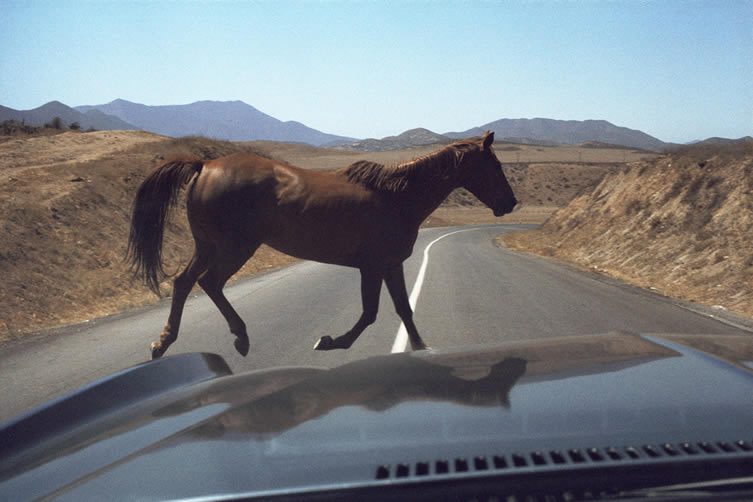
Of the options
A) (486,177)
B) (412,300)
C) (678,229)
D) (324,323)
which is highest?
(486,177)

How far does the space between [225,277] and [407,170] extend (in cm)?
205

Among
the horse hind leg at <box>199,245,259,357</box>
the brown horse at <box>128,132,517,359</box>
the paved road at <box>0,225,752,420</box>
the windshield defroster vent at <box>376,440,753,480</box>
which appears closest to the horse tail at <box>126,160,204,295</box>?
the brown horse at <box>128,132,517,359</box>

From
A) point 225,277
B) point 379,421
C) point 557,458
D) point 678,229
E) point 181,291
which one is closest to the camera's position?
point 557,458

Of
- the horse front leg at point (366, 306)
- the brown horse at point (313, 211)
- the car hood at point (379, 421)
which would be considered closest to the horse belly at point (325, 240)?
the brown horse at point (313, 211)

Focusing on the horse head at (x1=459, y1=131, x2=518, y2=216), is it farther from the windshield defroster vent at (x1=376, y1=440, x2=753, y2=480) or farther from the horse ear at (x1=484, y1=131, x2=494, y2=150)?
the windshield defroster vent at (x1=376, y1=440, x2=753, y2=480)

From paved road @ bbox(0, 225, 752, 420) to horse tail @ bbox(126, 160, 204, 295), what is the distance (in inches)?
45.6

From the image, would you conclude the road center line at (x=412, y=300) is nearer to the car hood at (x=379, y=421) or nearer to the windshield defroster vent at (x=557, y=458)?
the car hood at (x=379, y=421)

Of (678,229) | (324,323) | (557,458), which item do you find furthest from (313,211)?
(678,229)

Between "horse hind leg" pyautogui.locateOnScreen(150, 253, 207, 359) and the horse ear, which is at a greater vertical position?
the horse ear

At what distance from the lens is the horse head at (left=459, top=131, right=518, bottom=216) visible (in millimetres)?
7223

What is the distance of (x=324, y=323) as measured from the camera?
33.6 feet

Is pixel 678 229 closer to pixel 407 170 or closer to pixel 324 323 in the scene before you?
pixel 324 323

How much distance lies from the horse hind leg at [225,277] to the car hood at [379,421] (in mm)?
3390

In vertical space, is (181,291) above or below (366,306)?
below
